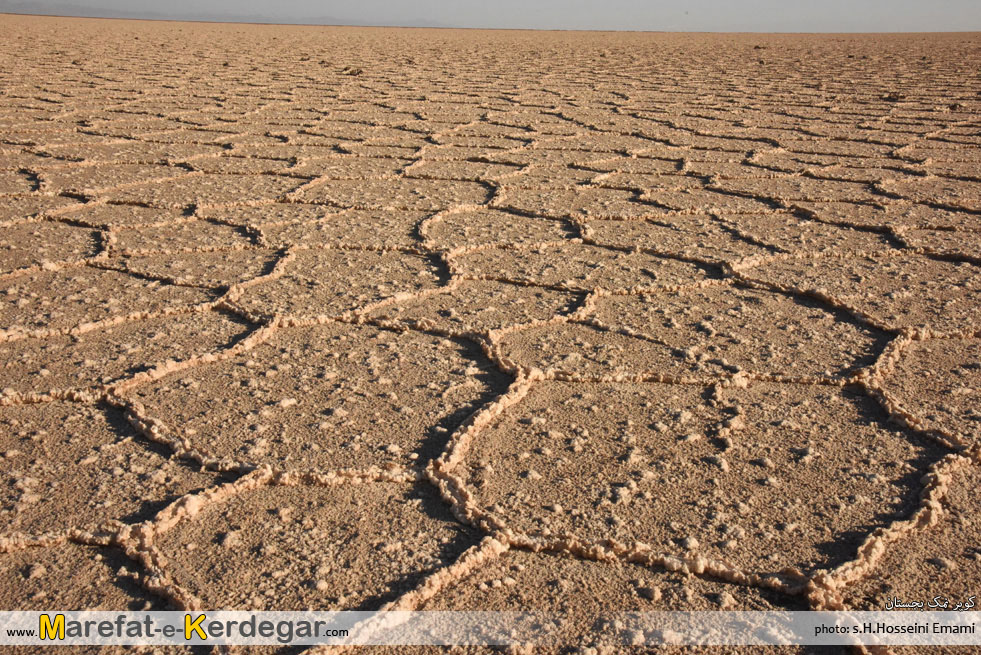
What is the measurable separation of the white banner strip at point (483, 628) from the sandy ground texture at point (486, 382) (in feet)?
0.07

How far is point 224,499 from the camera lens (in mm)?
1094

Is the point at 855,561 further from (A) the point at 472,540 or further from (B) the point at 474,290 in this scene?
(B) the point at 474,290

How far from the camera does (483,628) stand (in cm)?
89

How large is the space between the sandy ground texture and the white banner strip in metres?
0.02

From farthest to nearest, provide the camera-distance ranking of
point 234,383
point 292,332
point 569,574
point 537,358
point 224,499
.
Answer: point 292,332
point 537,358
point 234,383
point 224,499
point 569,574

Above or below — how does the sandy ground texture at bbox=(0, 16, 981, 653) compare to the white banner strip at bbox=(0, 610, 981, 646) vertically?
above

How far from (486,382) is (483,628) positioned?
605 millimetres

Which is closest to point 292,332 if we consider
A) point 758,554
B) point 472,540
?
point 472,540

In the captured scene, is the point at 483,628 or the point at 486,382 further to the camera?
the point at 486,382

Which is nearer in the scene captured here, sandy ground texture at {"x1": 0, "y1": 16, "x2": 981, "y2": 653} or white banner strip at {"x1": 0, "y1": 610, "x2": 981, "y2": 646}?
white banner strip at {"x1": 0, "y1": 610, "x2": 981, "y2": 646}

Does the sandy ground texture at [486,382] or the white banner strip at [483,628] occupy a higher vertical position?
the sandy ground texture at [486,382]

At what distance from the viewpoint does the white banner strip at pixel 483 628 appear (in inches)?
34.2

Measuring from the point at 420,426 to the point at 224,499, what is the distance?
0.32 meters

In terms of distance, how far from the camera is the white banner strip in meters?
0.87
